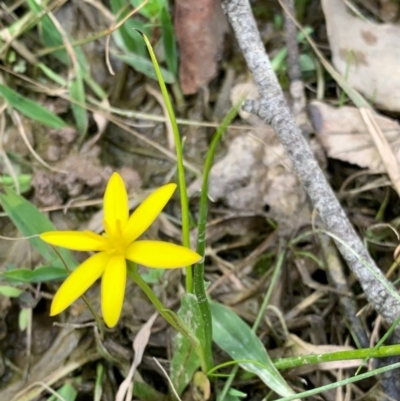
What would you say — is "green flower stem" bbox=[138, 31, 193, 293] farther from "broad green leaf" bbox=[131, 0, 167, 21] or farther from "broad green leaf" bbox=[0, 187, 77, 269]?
"broad green leaf" bbox=[131, 0, 167, 21]

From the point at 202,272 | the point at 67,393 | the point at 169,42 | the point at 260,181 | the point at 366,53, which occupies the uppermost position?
the point at 169,42

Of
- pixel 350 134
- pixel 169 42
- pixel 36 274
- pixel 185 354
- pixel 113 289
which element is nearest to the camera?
pixel 113 289

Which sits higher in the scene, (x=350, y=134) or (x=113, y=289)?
(x=113, y=289)

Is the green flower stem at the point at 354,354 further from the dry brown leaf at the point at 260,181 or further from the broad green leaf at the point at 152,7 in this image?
the broad green leaf at the point at 152,7

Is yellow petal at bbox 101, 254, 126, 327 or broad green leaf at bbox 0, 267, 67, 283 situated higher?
yellow petal at bbox 101, 254, 126, 327

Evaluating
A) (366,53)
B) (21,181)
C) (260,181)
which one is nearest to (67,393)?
(21,181)

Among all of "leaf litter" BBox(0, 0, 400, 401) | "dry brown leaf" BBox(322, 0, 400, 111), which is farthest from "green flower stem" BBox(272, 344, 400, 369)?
"dry brown leaf" BBox(322, 0, 400, 111)

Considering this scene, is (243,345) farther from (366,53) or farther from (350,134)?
(366,53)

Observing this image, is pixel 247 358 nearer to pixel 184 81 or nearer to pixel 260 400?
pixel 260 400
